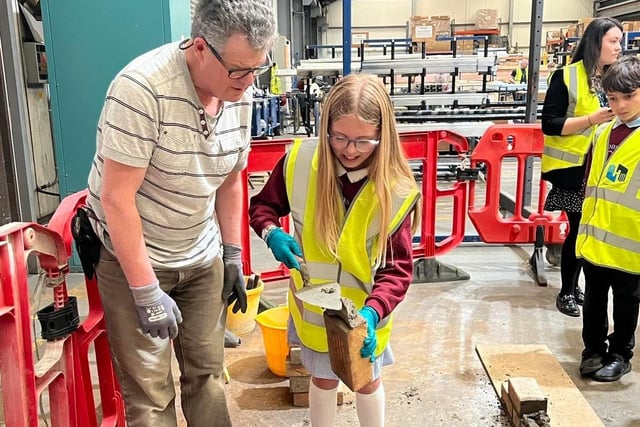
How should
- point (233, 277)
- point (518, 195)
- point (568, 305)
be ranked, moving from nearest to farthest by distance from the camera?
point (233, 277), point (568, 305), point (518, 195)

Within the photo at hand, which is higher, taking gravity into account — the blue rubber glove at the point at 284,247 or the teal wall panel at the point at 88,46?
the teal wall panel at the point at 88,46

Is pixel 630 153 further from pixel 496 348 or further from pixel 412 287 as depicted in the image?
Answer: pixel 412 287

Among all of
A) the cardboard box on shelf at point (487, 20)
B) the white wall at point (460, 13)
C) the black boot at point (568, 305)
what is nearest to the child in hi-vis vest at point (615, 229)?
the black boot at point (568, 305)

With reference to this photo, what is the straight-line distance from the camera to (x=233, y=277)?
6.59ft

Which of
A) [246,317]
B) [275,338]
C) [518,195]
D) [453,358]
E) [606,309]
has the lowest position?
[453,358]

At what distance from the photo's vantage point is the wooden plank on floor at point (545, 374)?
2424 mm

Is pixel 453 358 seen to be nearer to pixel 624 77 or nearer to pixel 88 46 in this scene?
pixel 624 77

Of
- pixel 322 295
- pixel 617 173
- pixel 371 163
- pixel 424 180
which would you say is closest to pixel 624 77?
pixel 617 173

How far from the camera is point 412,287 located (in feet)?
13.7

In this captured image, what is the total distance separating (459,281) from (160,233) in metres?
3.08

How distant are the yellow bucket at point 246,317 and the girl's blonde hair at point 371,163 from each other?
1.51 metres

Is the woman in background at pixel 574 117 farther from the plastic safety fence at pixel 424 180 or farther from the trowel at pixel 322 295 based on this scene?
the trowel at pixel 322 295

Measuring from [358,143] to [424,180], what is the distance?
8.12ft

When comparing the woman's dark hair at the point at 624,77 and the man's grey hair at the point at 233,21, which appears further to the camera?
the woman's dark hair at the point at 624,77
